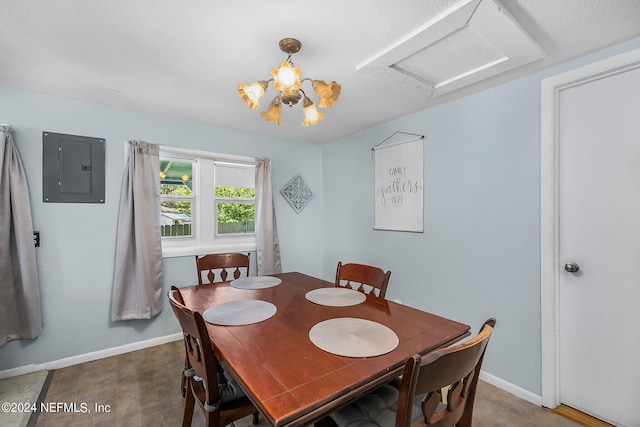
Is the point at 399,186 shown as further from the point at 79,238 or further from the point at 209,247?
the point at 79,238

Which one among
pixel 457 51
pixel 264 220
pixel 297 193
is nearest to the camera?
pixel 457 51

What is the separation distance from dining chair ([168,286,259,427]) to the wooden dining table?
0.07m

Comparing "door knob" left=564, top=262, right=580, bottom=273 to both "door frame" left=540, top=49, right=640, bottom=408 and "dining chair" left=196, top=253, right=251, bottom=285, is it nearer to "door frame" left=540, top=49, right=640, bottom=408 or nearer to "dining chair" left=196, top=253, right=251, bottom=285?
"door frame" left=540, top=49, right=640, bottom=408

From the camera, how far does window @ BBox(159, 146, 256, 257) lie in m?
2.84

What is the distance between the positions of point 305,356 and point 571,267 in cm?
180

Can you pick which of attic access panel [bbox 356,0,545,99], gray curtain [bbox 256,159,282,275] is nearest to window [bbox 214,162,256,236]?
gray curtain [bbox 256,159,282,275]

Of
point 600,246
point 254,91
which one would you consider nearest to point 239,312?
point 254,91

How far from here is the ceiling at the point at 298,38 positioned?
1284 millimetres

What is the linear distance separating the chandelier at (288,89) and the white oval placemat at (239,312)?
100 cm

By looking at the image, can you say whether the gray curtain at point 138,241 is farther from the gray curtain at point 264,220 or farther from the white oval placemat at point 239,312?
the white oval placemat at point 239,312

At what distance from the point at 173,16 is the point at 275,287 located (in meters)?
1.58

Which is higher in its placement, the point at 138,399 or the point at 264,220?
the point at 264,220

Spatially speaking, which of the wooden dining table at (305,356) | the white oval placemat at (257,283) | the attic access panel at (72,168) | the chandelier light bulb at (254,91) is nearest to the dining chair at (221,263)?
the white oval placemat at (257,283)

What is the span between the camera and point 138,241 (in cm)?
247
